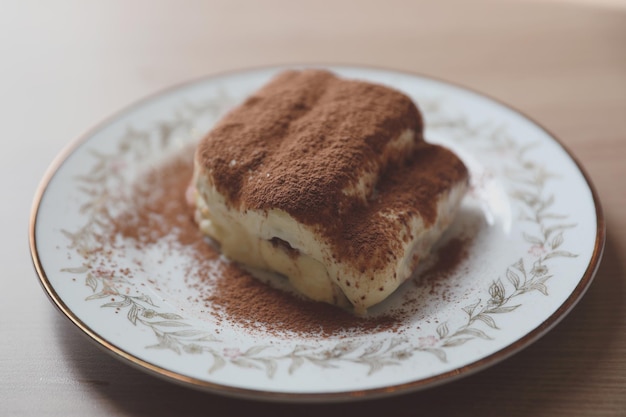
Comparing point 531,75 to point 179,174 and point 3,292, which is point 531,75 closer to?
point 179,174

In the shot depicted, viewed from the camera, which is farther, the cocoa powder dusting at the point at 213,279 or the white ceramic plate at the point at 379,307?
the cocoa powder dusting at the point at 213,279

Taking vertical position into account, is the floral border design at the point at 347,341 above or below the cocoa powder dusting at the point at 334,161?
below

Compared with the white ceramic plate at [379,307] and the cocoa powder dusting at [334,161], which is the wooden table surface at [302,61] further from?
the cocoa powder dusting at [334,161]

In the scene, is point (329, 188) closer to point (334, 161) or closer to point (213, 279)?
point (334, 161)

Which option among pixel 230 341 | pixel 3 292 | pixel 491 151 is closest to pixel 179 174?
pixel 3 292

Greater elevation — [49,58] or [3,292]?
[49,58]

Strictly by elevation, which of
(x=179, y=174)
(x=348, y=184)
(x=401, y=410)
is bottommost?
(x=401, y=410)

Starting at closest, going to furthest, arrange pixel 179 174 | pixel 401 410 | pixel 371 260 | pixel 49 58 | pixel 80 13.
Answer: pixel 401 410
pixel 371 260
pixel 179 174
pixel 49 58
pixel 80 13

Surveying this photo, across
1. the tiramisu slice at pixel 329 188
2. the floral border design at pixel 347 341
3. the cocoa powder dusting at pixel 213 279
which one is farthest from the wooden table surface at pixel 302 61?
the tiramisu slice at pixel 329 188
